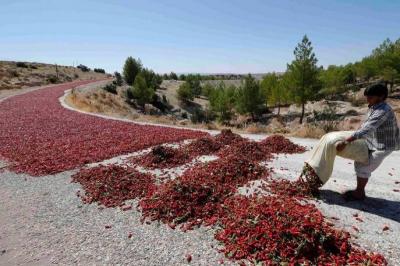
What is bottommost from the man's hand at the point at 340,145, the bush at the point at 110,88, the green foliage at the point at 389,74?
the man's hand at the point at 340,145

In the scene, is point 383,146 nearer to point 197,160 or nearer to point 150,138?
point 197,160

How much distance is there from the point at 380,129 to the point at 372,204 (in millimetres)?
1596

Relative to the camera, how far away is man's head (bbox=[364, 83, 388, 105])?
18.8 feet

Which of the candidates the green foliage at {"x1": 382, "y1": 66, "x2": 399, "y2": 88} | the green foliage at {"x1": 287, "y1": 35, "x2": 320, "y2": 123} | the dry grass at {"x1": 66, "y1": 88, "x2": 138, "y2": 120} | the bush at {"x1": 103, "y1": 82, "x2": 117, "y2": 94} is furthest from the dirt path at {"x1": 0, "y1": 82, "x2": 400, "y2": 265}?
the green foliage at {"x1": 382, "y1": 66, "x2": 399, "y2": 88}

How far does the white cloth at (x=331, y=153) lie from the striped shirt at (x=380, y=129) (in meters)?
0.19

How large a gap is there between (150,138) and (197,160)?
4243 millimetres

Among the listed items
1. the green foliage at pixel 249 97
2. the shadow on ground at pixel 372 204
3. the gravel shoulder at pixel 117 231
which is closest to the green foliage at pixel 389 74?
the green foliage at pixel 249 97

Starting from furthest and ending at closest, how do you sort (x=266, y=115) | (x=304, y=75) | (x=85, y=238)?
(x=266, y=115), (x=304, y=75), (x=85, y=238)

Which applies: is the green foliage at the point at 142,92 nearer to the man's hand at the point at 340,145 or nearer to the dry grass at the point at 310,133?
the dry grass at the point at 310,133

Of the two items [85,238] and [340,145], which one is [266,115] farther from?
[85,238]

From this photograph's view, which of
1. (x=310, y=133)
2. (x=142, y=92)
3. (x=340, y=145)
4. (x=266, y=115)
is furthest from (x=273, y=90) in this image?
(x=340, y=145)

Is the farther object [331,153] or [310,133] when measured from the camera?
[310,133]

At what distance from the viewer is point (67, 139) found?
14.0 m

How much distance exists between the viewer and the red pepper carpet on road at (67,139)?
10.6 m
